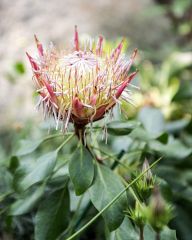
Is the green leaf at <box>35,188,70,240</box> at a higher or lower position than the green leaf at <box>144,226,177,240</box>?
lower

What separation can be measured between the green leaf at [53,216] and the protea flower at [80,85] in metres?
0.16

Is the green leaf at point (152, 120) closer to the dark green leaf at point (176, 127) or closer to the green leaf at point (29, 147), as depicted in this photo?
the dark green leaf at point (176, 127)

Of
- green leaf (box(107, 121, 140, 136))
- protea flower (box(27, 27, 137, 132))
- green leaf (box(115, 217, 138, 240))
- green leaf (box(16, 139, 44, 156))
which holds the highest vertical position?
protea flower (box(27, 27, 137, 132))

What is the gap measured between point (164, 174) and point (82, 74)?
0.50 m

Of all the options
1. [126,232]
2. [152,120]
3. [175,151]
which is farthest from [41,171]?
[152,120]

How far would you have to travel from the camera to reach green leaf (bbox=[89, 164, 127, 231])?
2.59 feet

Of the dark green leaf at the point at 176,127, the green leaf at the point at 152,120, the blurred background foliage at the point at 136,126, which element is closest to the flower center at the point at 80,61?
the blurred background foliage at the point at 136,126

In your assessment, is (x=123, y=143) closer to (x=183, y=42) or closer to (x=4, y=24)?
(x=4, y=24)

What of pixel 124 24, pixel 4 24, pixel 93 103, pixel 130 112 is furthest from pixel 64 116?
pixel 124 24

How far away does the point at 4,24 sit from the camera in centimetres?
217

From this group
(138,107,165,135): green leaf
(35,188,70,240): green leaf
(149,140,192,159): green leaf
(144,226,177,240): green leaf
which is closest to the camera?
(144,226,177,240): green leaf

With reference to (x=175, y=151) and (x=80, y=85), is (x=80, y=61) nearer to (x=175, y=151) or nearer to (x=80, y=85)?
(x=80, y=85)

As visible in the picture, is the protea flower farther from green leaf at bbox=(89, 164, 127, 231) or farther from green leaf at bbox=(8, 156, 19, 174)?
green leaf at bbox=(8, 156, 19, 174)

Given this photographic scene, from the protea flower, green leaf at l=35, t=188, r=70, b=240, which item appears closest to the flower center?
the protea flower
